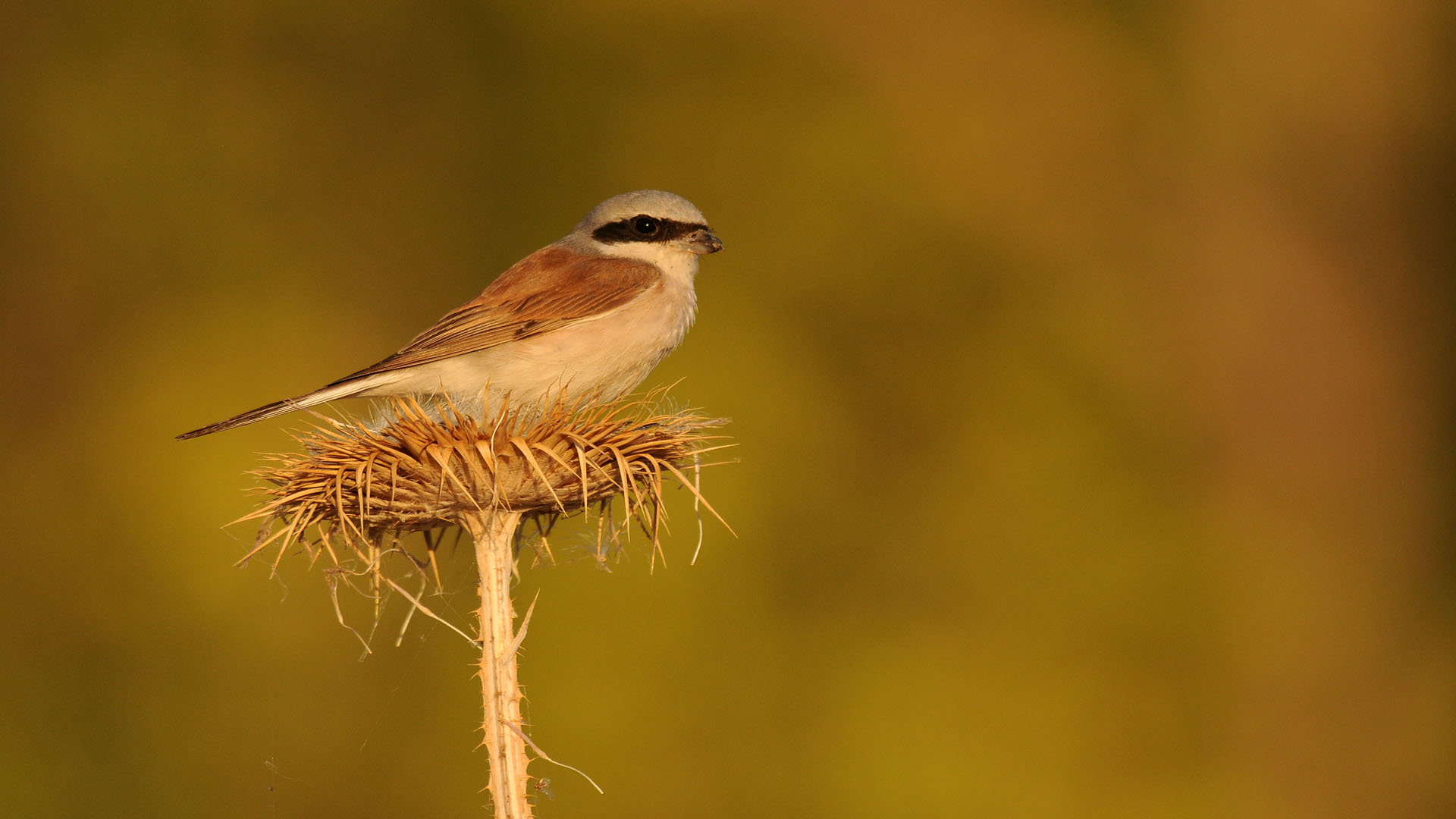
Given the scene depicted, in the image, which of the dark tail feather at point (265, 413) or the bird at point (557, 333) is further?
the bird at point (557, 333)

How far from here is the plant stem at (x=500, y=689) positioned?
106 inches

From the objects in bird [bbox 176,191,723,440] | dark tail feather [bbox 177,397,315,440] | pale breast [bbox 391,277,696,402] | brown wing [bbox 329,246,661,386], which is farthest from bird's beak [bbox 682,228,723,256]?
dark tail feather [bbox 177,397,315,440]

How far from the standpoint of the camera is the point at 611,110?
1230 centimetres

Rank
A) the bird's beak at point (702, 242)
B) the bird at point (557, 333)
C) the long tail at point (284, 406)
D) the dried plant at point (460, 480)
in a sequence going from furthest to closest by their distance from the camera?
1. the bird's beak at point (702, 242)
2. the bird at point (557, 333)
3. the long tail at point (284, 406)
4. the dried plant at point (460, 480)

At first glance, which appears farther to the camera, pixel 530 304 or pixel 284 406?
pixel 530 304

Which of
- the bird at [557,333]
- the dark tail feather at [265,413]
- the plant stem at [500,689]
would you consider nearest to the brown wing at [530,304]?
the bird at [557,333]

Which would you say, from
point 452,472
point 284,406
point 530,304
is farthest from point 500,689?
point 530,304

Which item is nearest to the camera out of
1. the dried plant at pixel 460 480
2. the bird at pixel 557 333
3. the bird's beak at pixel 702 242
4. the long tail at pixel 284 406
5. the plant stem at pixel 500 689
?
the plant stem at pixel 500 689

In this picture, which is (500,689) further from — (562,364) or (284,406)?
(562,364)

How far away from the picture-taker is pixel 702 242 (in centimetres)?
514

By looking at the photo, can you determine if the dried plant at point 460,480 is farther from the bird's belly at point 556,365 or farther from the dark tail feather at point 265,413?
the bird's belly at point 556,365

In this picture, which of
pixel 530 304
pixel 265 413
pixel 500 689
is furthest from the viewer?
pixel 530 304

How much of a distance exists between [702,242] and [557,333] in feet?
2.92

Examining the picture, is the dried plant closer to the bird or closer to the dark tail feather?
the dark tail feather
